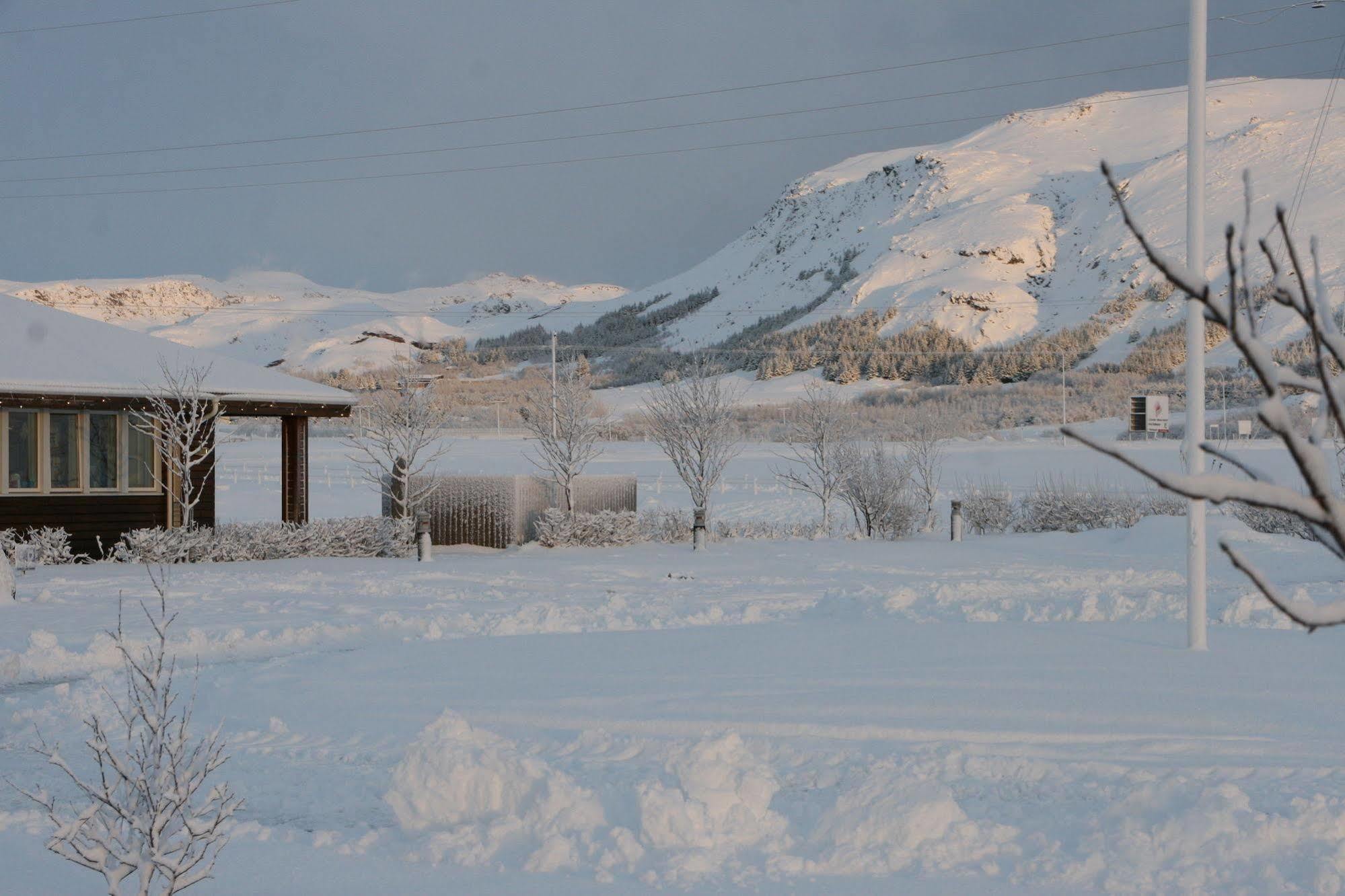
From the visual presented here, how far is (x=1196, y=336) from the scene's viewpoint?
364 inches

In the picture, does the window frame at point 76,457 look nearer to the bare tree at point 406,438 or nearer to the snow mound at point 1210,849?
the bare tree at point 406,438

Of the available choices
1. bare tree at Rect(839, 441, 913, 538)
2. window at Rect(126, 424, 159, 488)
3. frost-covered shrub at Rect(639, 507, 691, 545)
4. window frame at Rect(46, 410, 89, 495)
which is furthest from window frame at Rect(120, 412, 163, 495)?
bare tree at Rect(839, 441, 913, 538)

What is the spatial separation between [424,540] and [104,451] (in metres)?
5.59

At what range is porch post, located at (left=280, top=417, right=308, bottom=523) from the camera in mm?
21625

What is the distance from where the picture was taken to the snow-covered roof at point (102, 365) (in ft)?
60.2

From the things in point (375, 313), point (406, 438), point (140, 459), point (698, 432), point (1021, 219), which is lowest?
point (140, 459)

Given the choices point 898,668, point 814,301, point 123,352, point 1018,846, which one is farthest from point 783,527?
point 814,301

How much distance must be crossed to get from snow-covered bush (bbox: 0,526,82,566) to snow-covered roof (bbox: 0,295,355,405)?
2.14m

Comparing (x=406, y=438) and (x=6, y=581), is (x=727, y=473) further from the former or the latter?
(x=6, y=581)

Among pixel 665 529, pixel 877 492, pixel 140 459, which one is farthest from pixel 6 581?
pixel 877 492

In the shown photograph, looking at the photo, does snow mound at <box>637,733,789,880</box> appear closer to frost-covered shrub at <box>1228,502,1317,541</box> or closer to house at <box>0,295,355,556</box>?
house at <box>0,295,355,556</box>

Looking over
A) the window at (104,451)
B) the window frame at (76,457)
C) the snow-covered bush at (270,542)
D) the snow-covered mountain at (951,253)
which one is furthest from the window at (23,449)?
the snow-covered mountain at (951,253)

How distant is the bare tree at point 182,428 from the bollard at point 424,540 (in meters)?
3.56

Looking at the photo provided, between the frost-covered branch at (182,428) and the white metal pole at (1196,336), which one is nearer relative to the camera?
the white metal pole at (1196,336)
